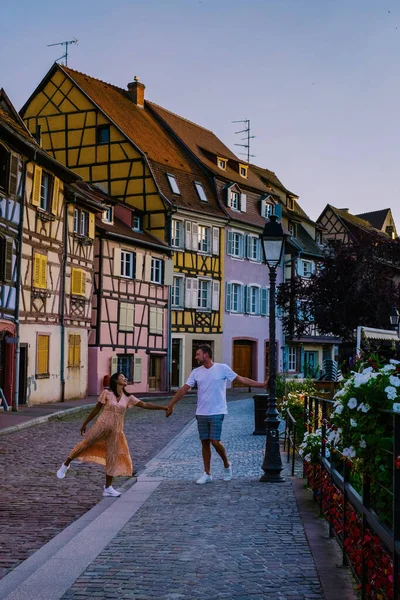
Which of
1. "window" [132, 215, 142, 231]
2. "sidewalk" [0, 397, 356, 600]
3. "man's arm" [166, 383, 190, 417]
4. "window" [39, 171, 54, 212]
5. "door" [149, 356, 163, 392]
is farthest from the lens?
"window" [132, 215, 142, 231]

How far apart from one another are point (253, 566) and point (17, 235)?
21.5 metres

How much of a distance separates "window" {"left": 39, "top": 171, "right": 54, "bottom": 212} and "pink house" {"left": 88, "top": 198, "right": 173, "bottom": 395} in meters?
5.81

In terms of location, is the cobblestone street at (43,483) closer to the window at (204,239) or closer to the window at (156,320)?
the window at (156,320)

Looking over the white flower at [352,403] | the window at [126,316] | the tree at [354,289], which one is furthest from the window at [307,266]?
the white flower at [352,403]

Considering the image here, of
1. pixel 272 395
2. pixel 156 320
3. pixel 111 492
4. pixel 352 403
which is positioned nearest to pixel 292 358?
A: pixel 156 320

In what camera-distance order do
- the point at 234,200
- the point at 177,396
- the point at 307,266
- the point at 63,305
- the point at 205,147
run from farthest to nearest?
the point at 307,266, the point at 205,147, the point at 234,200, the point at 63,305, the point at 177,396

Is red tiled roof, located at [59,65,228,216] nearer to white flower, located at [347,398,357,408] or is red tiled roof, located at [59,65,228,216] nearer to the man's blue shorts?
the man's blue shorts

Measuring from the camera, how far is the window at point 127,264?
37.5m

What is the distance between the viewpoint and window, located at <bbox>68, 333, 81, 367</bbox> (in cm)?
3170

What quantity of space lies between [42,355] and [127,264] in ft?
32.6

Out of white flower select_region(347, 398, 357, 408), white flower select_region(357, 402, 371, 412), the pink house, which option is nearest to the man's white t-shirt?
white flower select_region(347, 398, 357, 408)

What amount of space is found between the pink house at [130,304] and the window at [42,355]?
20.8 feet

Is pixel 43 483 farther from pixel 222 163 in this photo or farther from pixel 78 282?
pixel 222 163

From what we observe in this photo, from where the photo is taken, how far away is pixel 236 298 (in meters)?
46.1
